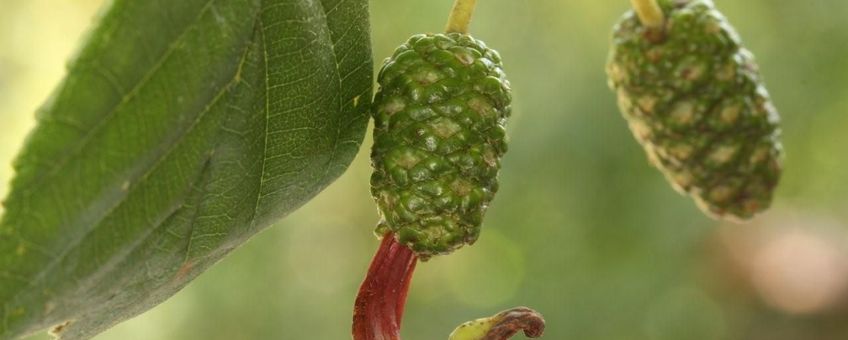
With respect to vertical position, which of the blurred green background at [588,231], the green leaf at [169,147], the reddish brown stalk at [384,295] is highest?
the blurred green background at [588,231]

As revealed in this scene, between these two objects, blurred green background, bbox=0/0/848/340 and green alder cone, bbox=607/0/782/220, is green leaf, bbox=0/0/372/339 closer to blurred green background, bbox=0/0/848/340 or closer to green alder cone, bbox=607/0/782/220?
green alder cone, bbox=607/0/782/220

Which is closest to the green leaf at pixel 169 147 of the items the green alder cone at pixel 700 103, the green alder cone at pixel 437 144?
the green alder cone at pixel 437 144

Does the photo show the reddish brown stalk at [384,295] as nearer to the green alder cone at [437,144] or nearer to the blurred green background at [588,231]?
the green alder cone at [437,144]

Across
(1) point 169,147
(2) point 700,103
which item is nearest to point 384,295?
(1) point 169,147

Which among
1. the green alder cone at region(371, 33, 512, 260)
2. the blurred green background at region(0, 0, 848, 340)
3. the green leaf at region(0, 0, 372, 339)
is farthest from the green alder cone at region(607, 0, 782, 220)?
the blurred green background at region(0, 0, 848, 340)

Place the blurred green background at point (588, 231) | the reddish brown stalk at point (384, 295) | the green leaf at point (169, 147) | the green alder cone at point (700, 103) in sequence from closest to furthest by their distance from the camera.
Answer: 1. the green leaf at point (169, 147)
2. the reddish brown stalk at point (384, 295)
3. the green alder cone at point (700, 103)
4. the blurred green background at point (588, 231)

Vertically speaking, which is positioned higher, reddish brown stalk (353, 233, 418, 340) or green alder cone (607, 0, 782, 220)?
green alder cone (607, 0, 782, 220)
